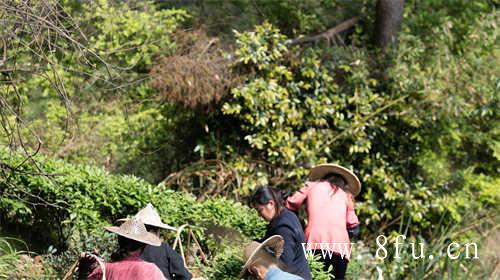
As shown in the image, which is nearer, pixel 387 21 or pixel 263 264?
pixel 263 264

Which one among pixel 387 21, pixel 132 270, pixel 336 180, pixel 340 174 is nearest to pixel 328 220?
pixel 336 180

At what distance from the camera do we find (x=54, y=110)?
13.1m

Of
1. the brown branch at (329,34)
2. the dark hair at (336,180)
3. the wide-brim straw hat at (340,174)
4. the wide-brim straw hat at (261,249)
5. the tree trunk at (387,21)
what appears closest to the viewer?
the wide-brim straw hat at (261,249)

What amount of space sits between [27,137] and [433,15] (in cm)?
607

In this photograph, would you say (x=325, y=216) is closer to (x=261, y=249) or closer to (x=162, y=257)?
(x=162, y=257)

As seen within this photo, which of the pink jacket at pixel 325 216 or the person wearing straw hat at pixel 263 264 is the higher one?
the pink jacket at pixel 325 216

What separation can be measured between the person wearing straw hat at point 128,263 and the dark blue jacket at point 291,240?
1044 millimetres

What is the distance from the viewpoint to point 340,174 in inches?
312

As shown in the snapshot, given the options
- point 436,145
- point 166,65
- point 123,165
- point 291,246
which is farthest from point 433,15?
point 291,246

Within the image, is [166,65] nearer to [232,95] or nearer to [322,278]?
[232,95]

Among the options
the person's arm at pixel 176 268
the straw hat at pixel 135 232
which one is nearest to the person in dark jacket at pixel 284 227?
the person's arm at pixel 176 268

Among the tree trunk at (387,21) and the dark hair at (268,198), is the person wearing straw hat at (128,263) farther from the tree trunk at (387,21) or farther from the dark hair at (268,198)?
the tree trunk at (387,21)

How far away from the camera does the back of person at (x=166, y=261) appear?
623cm

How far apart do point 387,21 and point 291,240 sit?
6.58 metres
